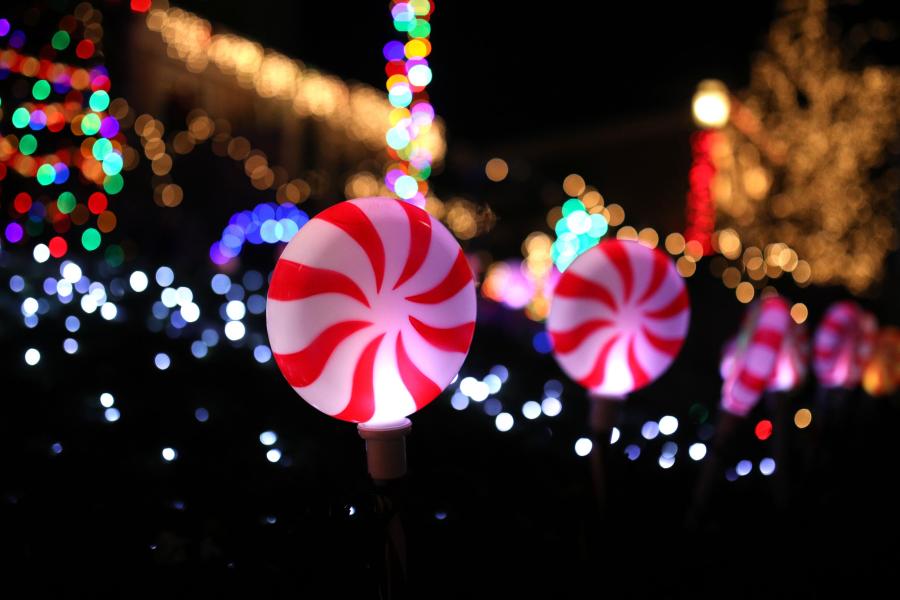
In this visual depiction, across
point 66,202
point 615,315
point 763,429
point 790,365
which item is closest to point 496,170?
point 66,202

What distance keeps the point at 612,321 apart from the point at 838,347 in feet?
7.17

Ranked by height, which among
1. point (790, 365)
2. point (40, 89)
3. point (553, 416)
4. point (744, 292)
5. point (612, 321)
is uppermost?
point (40, 89)

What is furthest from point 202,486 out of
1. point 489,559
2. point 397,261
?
point 397,261

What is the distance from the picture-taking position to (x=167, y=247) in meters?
6.73

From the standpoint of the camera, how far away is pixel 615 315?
243 cm

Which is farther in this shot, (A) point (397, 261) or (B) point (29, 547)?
(B) point (29, 547)

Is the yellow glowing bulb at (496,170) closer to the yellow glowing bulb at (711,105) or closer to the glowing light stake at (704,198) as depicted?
the glowing light stake at (704,198)

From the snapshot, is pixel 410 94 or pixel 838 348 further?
pixel 410 94

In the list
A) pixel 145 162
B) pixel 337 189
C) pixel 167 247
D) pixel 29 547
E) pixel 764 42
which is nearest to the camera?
pixel 29 547

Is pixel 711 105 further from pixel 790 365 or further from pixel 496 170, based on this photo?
pixel 496 170

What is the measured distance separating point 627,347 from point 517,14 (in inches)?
383

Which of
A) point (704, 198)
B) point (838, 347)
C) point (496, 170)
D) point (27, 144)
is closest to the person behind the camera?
point (838, 347)

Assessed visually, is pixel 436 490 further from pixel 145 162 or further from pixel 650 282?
pixel 145 162

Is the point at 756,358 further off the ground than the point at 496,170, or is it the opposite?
the point at 496,170
